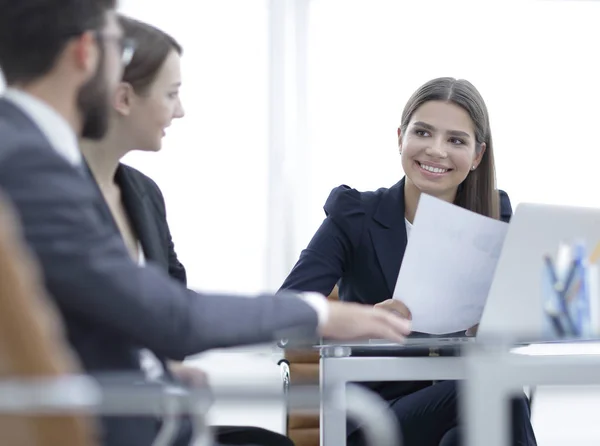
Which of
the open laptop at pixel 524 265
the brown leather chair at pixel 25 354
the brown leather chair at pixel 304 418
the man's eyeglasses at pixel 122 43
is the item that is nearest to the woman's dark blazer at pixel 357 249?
the brown leather chair at pixel 304 418

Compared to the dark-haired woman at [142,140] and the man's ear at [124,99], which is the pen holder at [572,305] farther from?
the man's ear at [124,99]

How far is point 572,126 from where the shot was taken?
4395 mm

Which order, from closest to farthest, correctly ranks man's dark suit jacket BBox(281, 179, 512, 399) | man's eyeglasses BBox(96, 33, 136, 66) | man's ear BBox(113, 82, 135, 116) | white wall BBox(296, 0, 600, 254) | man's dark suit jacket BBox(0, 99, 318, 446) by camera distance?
man's dark suit jacket BBox(0, 99, 318, 446) → man's eyeglasses BBox(96, 33, 136, 66) → man's ear BBox(113, 82, 135, 116) → man's dark suit jacket BBox(281, 179, 512, 399) → white wall BBox(296, 0, 600, 254)

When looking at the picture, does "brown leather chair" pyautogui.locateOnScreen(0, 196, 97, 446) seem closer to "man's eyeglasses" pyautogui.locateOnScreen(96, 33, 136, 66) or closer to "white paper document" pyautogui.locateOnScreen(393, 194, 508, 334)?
"man's eyeglasses" pyautogui.locateOnScreen(96, 33, 136, 66)

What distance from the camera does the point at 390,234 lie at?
2.18 metres

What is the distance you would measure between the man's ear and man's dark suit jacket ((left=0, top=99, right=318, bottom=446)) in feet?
1.42

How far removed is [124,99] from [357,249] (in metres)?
0.86

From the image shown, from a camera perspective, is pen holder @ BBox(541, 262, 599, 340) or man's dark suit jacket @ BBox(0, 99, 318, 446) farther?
pen holder @ BBox(541, 262, 599, 340)

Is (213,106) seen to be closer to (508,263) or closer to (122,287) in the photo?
(508,263)

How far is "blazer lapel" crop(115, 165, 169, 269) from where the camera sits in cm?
157

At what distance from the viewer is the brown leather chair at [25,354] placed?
780mm

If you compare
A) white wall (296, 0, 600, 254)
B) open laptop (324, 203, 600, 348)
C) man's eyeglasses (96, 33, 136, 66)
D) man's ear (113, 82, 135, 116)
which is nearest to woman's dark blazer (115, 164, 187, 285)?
man's ear (113, 82, 135, 116)

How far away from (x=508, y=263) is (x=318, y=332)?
46 centimetres

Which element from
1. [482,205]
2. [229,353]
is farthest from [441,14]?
[229,353]
